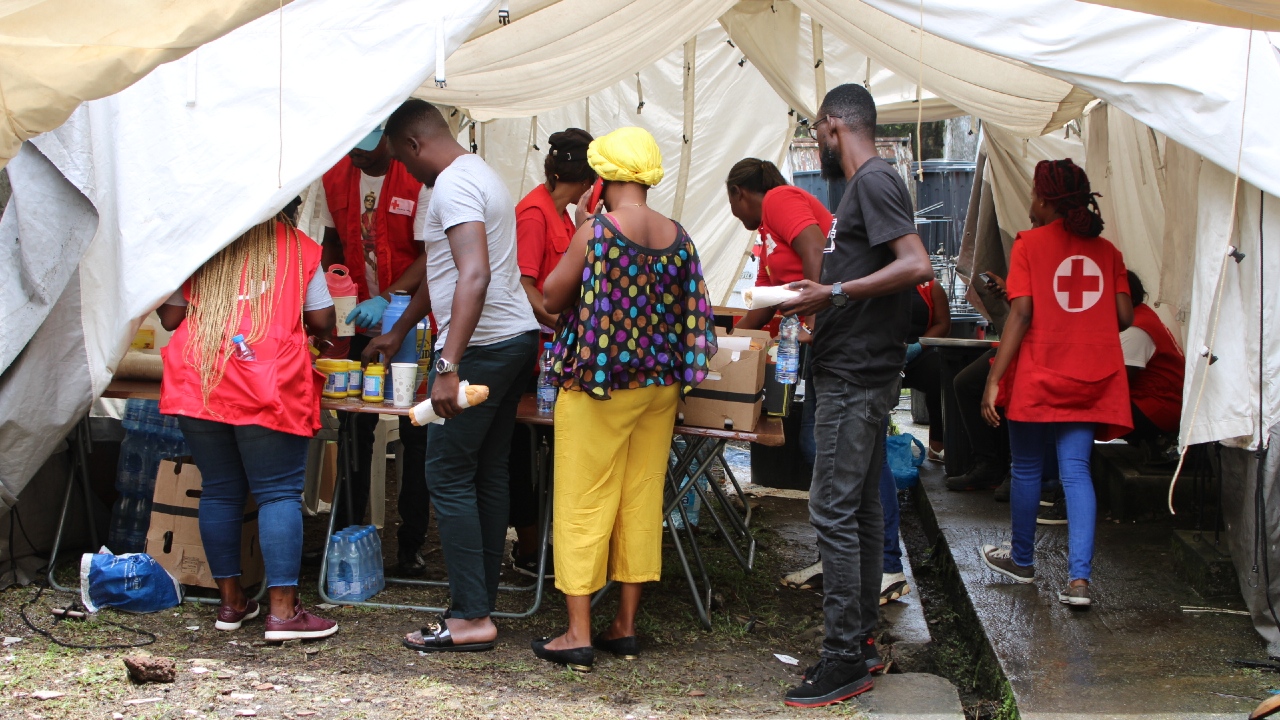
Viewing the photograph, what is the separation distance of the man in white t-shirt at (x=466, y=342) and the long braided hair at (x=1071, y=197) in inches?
88.2

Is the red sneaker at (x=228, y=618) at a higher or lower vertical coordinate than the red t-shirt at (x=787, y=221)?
lower

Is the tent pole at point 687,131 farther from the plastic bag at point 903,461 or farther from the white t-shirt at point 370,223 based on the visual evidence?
the white t-shirt at point 370,223

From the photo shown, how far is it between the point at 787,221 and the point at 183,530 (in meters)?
2.70

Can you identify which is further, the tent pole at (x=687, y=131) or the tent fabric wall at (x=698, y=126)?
the tent fabric wall at (x=698, y=126)

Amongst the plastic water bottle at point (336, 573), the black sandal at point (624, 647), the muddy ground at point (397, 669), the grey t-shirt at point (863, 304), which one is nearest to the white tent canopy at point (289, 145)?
the grey t-shirt at point (863, 304)

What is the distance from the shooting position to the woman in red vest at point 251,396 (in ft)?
12.7

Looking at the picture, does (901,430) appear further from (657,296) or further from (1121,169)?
(657,296)

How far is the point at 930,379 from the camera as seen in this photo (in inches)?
301

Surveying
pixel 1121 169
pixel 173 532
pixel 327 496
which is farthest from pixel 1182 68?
pixel 327 496

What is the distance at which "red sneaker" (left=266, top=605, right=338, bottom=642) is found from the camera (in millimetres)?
3980

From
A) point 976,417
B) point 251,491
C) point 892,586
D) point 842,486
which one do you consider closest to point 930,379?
point 976,417

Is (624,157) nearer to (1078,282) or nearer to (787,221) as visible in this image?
(787,221)

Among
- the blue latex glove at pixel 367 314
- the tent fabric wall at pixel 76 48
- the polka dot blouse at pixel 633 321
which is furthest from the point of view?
the blue latex glove at pixel 367 314

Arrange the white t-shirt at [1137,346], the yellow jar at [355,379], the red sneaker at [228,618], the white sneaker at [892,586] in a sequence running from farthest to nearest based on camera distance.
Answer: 1. the white t-shirt at [1137,346]
2. the white sneaker at [892,586]
3. the yellow jar at [355,379]
4. the red sneaker at [228,618]
